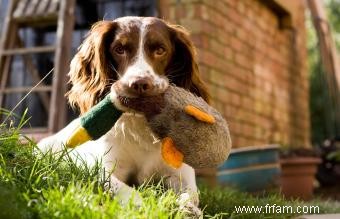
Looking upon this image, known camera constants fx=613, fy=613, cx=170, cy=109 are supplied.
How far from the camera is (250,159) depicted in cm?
475

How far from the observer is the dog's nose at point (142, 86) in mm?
2318

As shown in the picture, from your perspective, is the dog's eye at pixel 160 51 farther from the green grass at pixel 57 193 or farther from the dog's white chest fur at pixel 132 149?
the green grass at pixel 57 193

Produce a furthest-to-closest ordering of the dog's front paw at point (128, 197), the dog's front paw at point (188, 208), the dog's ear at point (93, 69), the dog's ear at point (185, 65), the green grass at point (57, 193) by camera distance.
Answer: the dog's ear at point (185, 65)
the dog's ear at point (93, 69)
the dog's front paw at point (188, 208)
the dog's front paw at point (128, 197)
the green grass at point (57, 193)

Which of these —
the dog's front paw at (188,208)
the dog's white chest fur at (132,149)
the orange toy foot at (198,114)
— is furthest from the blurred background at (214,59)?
the dog's front paw at (188,208)

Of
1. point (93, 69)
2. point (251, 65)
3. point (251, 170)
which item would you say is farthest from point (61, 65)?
point (251, 65)

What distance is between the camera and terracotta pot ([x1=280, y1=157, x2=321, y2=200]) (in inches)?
204

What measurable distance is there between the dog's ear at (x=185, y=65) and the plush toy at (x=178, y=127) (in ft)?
1.53

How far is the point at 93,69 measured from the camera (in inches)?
112

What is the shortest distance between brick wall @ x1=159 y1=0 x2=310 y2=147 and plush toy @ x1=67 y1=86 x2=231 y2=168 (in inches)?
105

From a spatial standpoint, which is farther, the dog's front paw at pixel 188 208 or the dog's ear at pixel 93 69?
the dog's ear at pixel 93 69

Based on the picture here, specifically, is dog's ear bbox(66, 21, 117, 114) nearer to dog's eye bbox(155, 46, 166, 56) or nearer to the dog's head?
the dog's head

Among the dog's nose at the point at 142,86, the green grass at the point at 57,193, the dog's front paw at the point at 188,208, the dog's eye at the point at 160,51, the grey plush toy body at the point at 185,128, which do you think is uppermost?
the dog's eye at the point at 160,51

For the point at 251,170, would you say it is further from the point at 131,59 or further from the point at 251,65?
the point at 131,59

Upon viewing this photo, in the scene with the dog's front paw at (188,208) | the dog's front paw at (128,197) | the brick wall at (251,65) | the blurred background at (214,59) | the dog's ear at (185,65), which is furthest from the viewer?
the brick wall at (251,65)
